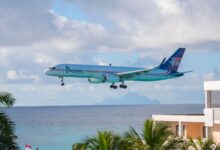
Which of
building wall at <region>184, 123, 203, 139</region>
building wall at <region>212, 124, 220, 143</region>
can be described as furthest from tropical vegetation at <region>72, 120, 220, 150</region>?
building wall at <region>184, 123, 203, 139</region>

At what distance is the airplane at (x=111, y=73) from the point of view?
8695 centimetres

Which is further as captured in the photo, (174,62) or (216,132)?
(174,62)

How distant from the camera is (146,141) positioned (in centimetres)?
2977

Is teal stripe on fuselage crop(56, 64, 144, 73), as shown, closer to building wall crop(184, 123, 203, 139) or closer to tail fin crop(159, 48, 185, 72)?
tail fin crop(159, 48, 185, 72)

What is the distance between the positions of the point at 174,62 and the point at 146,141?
75.2 meters

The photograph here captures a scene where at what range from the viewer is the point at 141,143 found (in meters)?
29.7

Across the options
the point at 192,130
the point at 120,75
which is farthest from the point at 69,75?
the point at 192,130

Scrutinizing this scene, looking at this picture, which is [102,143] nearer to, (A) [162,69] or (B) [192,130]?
(B) [192,130]

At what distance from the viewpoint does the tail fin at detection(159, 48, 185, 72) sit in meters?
102

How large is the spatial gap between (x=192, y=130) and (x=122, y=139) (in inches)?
756

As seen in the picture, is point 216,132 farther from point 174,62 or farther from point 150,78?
point 174,62

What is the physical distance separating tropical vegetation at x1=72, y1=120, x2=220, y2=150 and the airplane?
5186 centimetres

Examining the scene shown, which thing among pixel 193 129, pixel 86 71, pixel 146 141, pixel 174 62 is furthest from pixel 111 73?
pixel 146 141

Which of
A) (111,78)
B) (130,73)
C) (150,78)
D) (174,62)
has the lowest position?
(111,78)
